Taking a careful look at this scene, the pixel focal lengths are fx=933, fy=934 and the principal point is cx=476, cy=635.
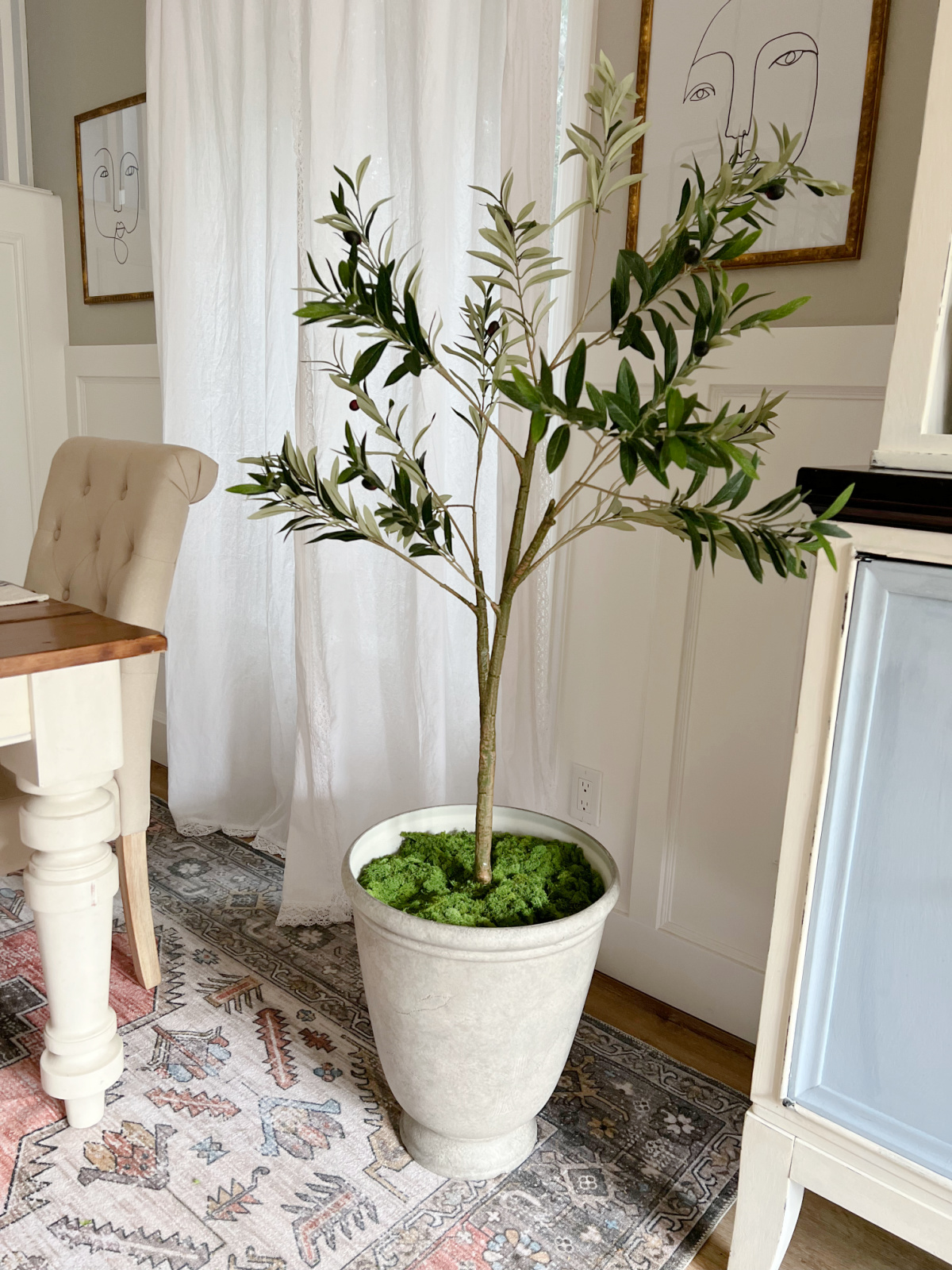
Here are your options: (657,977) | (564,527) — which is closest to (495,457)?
(564,527)

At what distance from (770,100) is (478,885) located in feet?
4.04

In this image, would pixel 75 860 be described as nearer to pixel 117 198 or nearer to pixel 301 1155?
pixel 301 1155

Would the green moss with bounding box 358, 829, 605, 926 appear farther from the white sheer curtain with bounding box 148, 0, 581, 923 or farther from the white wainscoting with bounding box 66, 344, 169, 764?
the white wainscoting with bounding box 66, 344, 169, 764

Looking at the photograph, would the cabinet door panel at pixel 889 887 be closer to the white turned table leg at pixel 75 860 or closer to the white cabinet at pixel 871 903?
the white cabinet at pixel 871 903

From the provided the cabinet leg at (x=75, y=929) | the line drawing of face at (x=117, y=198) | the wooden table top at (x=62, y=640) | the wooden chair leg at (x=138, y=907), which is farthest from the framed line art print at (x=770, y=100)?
the line drawing of face at (x=117, y=198)

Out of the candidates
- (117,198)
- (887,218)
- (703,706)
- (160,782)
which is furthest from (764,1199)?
(117,198)

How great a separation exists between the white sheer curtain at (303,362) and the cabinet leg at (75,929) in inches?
23.8

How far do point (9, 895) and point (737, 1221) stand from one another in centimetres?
163

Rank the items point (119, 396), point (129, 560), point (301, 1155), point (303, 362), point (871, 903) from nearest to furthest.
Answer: point (871, 903)
point (301, 1155)
point (129, 560)
point (303, 362)
point (119, 396)

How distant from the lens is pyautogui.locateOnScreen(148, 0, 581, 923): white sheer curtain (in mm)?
1680

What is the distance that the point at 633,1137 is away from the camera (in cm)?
143

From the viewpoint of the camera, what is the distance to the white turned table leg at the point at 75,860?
1213 millimetres

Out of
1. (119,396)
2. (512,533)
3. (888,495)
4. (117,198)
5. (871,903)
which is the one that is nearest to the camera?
(888,495)

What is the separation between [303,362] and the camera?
1.76 m
